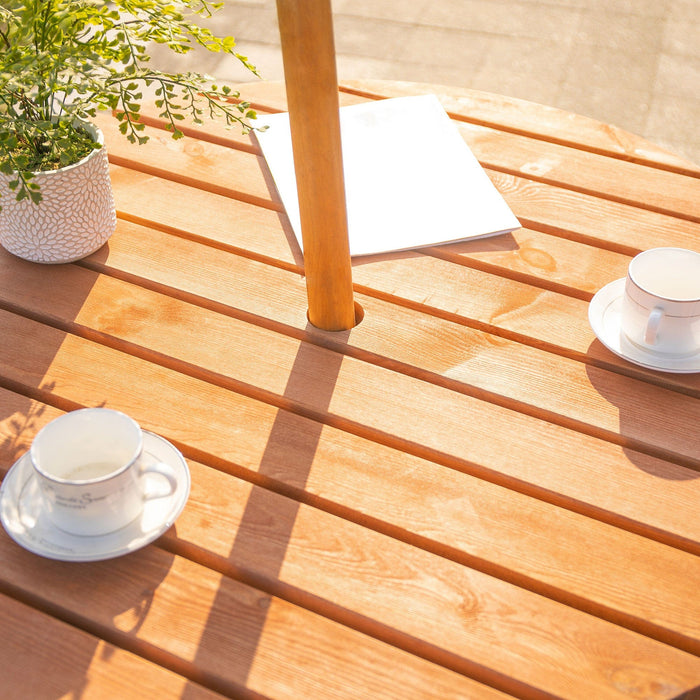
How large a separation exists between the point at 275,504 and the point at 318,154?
333 millimetres

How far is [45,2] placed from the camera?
2.89 ft

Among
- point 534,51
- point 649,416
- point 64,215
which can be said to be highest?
point 64,215

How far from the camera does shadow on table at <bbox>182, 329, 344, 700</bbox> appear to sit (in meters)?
0.70

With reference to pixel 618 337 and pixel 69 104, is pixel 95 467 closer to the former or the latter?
pixel 69 104

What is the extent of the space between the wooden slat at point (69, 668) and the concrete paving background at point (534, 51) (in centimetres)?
203

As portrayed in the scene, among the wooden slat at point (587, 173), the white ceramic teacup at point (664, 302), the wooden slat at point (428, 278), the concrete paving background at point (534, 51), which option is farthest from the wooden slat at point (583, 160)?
the concrete paving background at point (534, 51)

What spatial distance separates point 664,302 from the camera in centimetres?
88

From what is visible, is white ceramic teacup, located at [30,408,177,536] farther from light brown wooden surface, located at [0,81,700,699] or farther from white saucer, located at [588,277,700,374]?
white saucer, located at [588,277,700,374]

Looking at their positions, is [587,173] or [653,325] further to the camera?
[587,173]

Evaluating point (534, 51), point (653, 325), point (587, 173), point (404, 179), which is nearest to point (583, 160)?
point (587, 173)

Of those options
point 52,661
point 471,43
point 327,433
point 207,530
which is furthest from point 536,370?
point 471,43

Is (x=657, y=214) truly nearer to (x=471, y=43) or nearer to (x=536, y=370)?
(x=536, y=370)

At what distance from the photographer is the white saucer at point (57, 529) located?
0.74 meters

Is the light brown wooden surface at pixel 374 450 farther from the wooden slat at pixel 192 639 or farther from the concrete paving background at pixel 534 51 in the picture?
the concrete paving background at pixel 534 51
